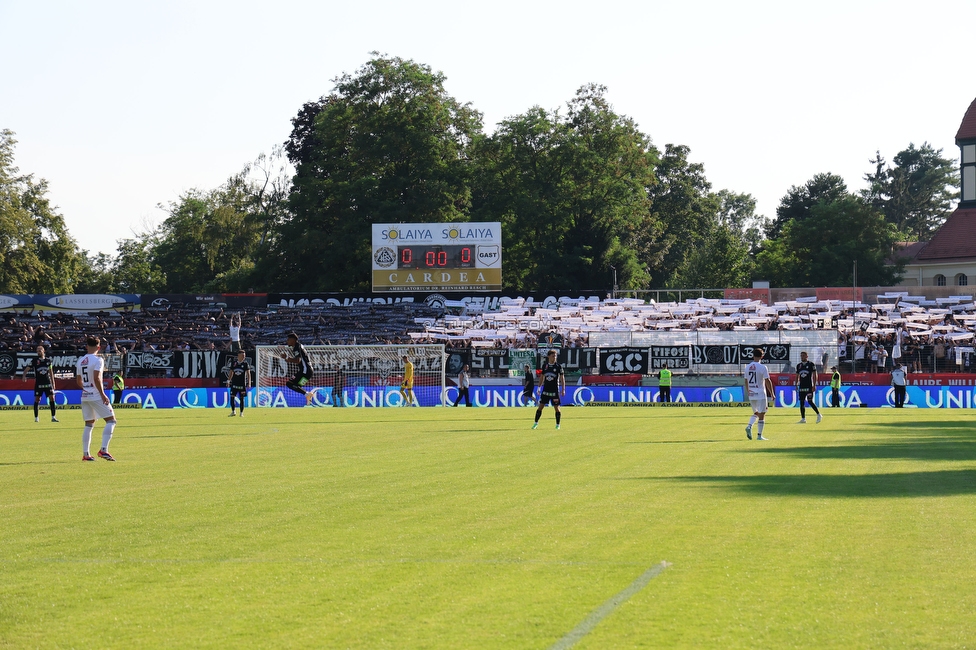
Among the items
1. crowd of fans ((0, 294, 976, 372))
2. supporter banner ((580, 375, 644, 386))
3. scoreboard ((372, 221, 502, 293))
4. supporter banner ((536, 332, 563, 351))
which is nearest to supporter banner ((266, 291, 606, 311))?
crowd of fans ((0, 294, 976, 372))

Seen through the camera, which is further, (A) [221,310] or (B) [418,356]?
(A) [221,310]

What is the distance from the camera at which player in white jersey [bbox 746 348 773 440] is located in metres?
24.9

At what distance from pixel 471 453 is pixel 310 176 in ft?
229

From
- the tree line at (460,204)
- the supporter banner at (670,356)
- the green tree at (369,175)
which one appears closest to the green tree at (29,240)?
the tree line at (460,204)

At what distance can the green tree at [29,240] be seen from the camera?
8950 cm

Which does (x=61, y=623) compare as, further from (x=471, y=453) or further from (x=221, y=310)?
(x=221, y=310)

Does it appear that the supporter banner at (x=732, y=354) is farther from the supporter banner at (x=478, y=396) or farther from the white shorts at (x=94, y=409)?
the white shorts at (x=94, y=409)

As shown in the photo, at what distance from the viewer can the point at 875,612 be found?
7.56m

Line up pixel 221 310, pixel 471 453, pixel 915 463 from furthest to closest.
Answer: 1. pixel 221 310
2. pixel 471 453
3. pixel 915 463

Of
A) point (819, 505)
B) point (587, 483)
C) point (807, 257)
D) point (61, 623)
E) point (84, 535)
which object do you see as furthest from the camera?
point (807, 257)

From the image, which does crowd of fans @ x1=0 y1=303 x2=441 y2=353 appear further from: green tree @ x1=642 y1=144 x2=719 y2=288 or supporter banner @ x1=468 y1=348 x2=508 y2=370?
green tree @ x1=642 y1=144 x2=719 y2=288

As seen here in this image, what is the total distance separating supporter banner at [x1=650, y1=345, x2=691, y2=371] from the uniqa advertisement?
2161 mm

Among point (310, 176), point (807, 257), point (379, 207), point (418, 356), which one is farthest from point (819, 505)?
point (807, 257)

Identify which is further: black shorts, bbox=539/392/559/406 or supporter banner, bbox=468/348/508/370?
supporter banner, bbox=468/348/508/370
